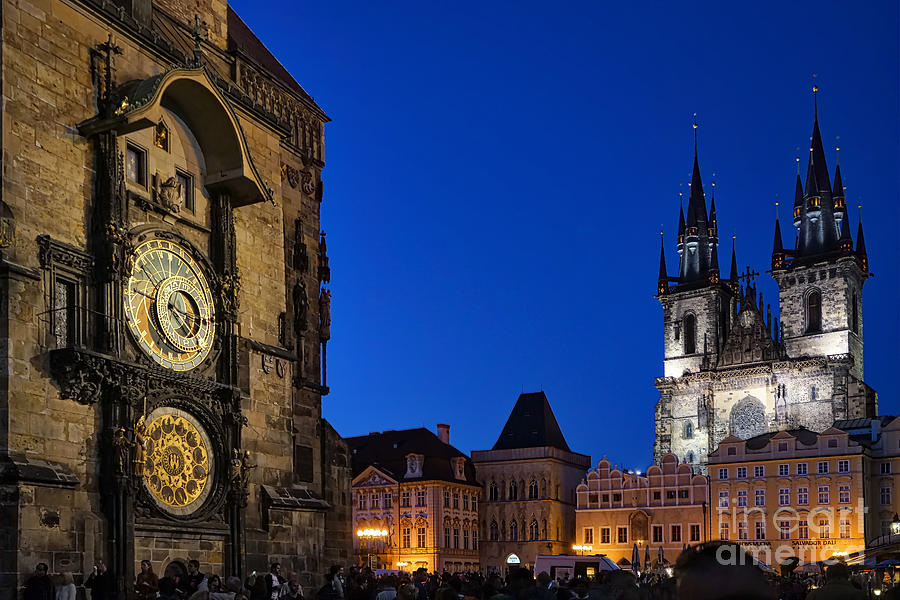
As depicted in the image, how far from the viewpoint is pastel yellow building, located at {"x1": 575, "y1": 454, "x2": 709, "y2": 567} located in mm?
64500

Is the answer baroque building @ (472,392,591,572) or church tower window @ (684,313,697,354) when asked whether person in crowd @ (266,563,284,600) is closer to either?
baroque building @ (472,392,591,572)

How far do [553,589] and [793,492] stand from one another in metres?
52.2

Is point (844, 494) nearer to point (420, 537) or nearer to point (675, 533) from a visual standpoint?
point (675, 533)

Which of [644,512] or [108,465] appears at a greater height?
[108,465]

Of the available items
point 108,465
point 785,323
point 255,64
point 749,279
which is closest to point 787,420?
point 785,323

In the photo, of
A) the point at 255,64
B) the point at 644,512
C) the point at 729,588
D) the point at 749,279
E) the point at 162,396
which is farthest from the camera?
the point at 749,279

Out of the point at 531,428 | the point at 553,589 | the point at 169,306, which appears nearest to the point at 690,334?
the point at 531,428

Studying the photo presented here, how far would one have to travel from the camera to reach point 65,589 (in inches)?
543

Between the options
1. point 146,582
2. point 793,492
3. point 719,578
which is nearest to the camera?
point 719,578

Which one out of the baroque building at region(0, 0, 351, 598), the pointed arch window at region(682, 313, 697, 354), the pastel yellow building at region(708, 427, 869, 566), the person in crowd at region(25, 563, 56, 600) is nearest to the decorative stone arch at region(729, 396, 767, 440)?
the pointed arch window at region(682, 313, 697, 354)

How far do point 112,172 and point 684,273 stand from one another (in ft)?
230

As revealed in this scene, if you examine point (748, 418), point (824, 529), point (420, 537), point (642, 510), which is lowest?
point (420, 537)

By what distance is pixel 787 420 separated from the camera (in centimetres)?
7006

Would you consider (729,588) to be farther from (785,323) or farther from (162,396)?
(785,323)
